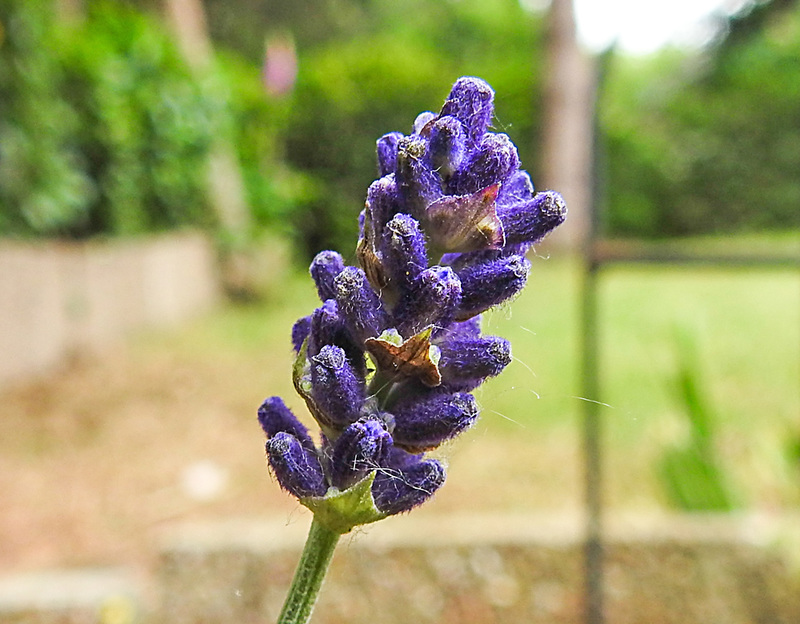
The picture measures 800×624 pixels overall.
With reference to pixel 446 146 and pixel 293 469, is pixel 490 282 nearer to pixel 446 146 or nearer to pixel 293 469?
pixel 446 146

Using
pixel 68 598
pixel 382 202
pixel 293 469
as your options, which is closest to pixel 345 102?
pixel 68 598

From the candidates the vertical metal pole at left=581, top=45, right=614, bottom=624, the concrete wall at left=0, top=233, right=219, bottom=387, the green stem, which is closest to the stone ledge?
the vertical metal pole at left=581, top=45, right=614, bottom=624

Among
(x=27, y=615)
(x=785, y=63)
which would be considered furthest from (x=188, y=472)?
(x=785, y=63)

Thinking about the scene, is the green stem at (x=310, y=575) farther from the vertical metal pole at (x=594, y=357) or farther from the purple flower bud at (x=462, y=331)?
the vertical metal pole at (x=594, y=357)

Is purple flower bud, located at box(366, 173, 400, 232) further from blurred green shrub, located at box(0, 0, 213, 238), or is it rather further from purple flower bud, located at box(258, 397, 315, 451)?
blurred green shrub, located at box(0, 0, 213, 238)

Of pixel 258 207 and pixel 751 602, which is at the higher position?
pixel 258 207

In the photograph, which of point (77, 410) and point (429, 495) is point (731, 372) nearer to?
point (77, 410)
